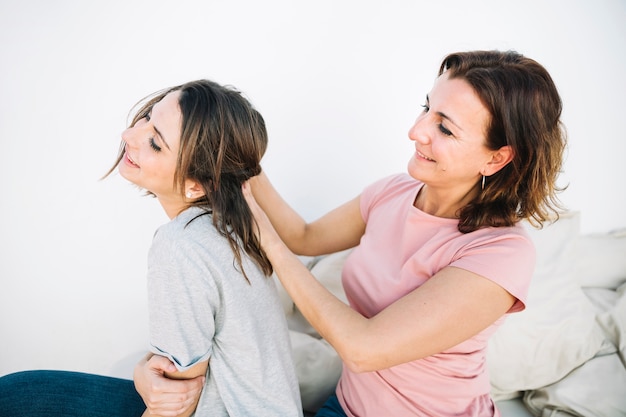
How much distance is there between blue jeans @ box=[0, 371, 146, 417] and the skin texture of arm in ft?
1.81

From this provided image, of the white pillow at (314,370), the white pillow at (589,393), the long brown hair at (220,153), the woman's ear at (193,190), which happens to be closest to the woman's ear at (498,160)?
the long brown hair at (220,153)

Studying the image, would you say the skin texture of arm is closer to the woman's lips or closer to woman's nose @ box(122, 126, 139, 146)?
the woman's lips

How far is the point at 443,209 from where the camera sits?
1.11 metres

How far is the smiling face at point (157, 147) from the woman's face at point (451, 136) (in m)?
0.53

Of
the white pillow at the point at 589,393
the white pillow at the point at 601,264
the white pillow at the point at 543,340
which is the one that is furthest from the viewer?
the white pillow at the point at 601,264

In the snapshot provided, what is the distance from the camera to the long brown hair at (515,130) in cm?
94

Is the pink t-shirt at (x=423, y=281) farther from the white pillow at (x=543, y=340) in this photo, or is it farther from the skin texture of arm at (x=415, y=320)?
the white pillow at (x=543, y=340)

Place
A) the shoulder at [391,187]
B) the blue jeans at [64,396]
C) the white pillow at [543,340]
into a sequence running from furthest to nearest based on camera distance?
the white pillow at [543,340] → the shoulder at [391,187] → the blue jeans at [64,396]

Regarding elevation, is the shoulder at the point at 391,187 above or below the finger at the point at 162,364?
above

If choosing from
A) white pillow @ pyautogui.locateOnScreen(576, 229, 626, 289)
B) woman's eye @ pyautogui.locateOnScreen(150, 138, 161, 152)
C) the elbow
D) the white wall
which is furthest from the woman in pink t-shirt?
white pillow @ pyautogui.locateOnScreen(576, 229, 626, 289)

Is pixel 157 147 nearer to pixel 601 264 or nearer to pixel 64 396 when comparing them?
pixel 64 396

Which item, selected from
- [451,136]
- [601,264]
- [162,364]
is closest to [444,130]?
[451,136]

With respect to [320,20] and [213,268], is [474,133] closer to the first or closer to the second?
[213,268]

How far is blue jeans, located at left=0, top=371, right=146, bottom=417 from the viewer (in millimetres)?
1054
